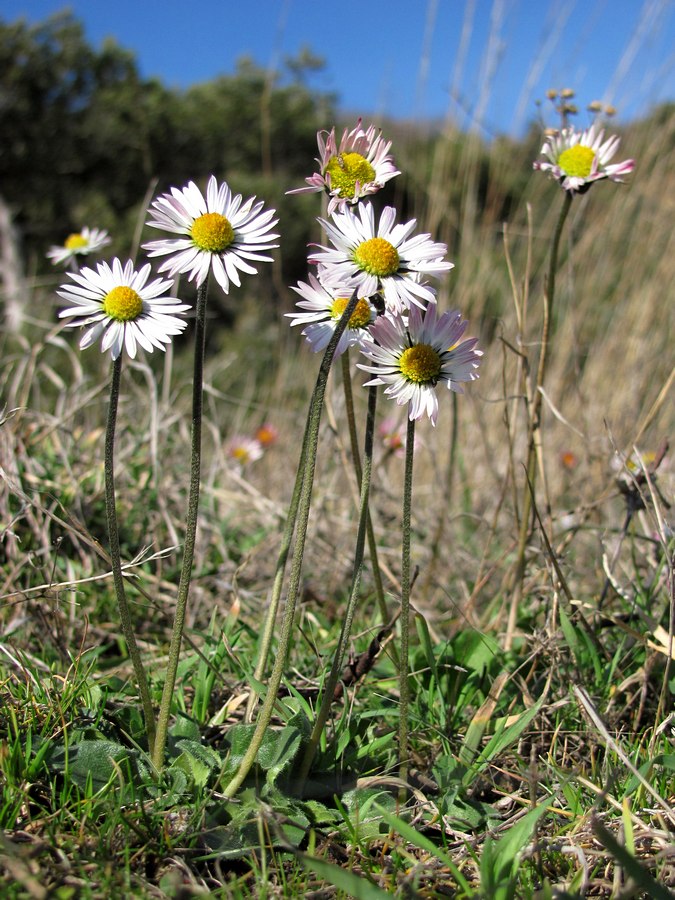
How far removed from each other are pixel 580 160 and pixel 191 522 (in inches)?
38.8

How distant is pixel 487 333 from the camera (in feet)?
16.3

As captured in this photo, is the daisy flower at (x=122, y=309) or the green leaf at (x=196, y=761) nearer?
the daisy flower at (x=122, y=309)

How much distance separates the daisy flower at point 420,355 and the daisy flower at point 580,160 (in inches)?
19.5

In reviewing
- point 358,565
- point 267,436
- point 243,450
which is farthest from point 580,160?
point 267,436

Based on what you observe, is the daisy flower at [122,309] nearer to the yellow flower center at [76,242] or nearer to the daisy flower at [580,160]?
the yellow flower center at [76,242]

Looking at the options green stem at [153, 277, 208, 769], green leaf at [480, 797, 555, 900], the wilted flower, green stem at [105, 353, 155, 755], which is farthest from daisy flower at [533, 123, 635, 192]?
the wilted flower

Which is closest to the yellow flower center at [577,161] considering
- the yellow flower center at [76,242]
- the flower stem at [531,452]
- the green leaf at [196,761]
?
the flower stem at [531,452]

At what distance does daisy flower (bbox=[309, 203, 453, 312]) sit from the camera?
1018 mm

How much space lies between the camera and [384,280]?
1036 millimetres

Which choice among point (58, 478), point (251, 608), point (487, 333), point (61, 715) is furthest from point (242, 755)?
point (487, 333)

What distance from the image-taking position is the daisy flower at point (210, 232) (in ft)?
3.35

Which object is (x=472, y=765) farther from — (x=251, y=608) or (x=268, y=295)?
(x=268, y=295)

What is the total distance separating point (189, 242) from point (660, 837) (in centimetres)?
112

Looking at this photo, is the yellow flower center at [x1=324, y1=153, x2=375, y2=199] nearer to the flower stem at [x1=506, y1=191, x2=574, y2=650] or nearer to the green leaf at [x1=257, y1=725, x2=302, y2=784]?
the flower stem at [x1=506, y1=191, x2=574, y2=650]
